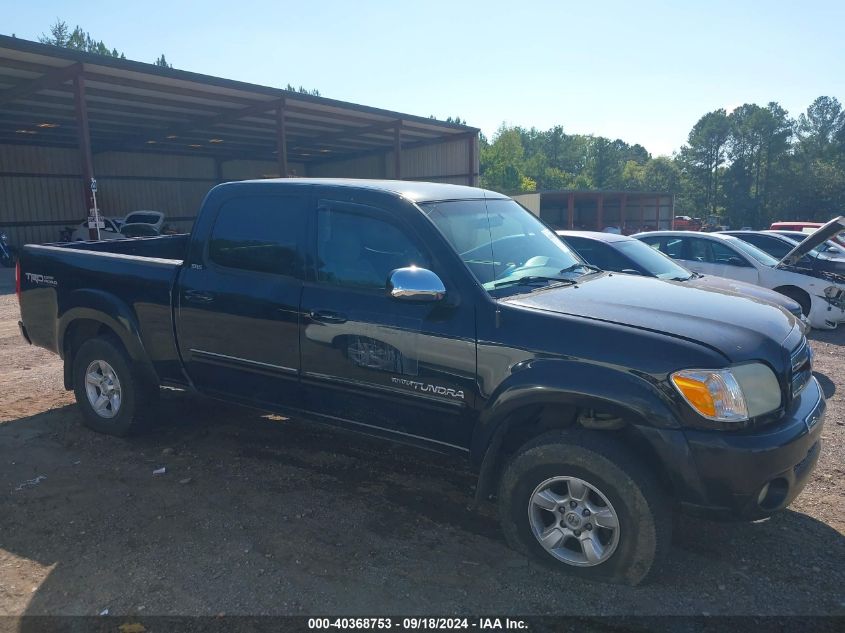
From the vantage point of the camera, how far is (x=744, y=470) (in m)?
2.72

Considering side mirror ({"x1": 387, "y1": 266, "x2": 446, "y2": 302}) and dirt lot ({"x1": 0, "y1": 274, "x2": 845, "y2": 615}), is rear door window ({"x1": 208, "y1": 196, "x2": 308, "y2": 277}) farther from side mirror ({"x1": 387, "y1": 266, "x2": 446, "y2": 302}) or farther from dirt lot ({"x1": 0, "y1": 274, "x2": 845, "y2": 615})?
dirt lot ({"x1": 0, "y1": 274, "x2": 845, "y2": 615})

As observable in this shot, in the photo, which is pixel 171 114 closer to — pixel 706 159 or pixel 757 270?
pixel 757 270

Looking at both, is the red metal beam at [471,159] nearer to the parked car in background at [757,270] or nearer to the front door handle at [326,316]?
the parked car in background at [757,270]

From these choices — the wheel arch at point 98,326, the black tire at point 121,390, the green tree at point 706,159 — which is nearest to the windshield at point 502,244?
the wheel arch at point 98,326

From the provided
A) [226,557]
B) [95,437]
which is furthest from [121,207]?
[226,557]

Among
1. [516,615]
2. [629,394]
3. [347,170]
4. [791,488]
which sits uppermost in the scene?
[347,170]

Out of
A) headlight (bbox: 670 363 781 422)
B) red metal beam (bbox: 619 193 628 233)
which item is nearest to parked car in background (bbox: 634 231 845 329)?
headlight (bbox: 670 363 781 422)

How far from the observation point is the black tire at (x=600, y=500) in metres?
2.86

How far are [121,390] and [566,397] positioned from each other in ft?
11.8

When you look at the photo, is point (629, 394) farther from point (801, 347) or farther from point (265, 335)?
point (265, 335)

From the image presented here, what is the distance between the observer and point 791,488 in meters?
2.94

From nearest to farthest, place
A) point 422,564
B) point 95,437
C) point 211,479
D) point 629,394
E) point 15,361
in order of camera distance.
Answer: point 629,394 → point 422,564 → point 211,479 → point 95,437 → point 15,361

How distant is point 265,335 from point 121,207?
99.8 ft

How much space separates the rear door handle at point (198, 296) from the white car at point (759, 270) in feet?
25.9
